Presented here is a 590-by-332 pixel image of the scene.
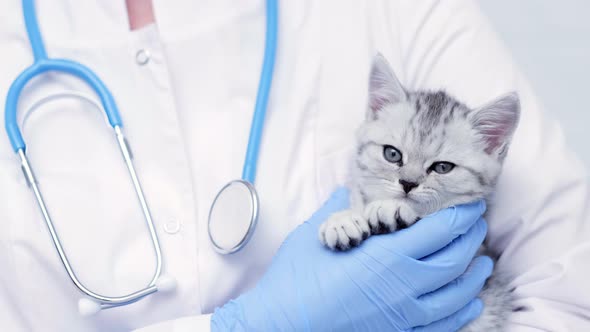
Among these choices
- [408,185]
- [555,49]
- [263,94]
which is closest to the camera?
[408,185]

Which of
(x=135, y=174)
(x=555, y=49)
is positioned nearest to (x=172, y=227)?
(x=135, y=174)

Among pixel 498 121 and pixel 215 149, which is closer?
pixel 498 121

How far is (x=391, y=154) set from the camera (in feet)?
3.14

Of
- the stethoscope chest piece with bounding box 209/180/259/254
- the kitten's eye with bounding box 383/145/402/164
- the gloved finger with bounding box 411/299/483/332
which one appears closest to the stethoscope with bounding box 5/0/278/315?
the stethoscope chest piece with bounding box 209/180/259/254

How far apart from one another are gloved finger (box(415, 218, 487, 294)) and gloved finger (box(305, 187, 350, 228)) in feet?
0.58

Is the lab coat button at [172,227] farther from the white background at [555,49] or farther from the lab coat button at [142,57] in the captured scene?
the white background at [555,49]

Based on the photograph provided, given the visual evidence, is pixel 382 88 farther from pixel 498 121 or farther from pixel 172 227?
pixel 172 227

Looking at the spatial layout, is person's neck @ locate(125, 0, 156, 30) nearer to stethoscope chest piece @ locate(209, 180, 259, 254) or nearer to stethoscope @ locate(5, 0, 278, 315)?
stethoscope @ locate(5, 0, 278, 315)

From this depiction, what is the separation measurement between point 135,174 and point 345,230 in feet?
1.24

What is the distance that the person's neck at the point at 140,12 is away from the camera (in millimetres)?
1096

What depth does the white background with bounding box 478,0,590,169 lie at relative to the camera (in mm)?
1643

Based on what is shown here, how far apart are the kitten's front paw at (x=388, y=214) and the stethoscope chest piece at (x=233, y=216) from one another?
187 mm

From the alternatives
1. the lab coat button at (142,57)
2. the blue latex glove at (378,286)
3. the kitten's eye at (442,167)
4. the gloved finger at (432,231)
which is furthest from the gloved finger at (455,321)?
the lab coat button at (142,57)

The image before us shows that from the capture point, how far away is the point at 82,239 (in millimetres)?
968
